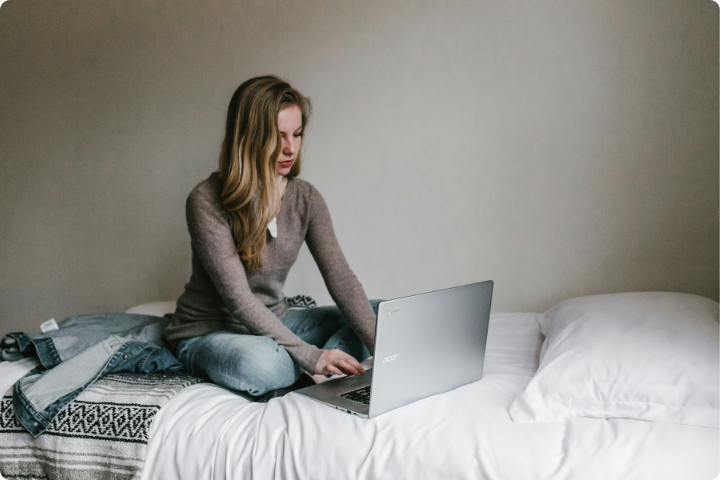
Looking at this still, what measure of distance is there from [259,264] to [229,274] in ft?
0.42

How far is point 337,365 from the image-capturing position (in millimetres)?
1250

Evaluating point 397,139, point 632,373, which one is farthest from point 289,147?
point 632,373

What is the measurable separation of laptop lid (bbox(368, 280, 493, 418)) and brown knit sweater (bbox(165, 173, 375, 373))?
311mm

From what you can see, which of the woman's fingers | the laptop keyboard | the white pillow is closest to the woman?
the woman's fingers

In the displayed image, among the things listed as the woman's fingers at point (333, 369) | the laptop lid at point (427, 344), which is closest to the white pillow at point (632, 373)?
the laptop lid at point (427, 344)

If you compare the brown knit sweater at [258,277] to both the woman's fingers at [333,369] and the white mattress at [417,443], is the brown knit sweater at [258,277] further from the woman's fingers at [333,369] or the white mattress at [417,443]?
the white mattress at [417,443]

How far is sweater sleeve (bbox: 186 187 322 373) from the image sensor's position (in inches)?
52.1

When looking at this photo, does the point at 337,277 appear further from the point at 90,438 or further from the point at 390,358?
the point at 90,438

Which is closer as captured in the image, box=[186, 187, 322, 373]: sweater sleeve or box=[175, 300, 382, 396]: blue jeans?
box=[175, 300, 382, 396]: blue jeans

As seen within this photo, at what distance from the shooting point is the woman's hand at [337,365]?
1241 millimetres

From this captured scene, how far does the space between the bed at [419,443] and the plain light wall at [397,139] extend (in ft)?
2.96

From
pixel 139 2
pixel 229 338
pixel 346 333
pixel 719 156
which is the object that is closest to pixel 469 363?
pixel 346 333

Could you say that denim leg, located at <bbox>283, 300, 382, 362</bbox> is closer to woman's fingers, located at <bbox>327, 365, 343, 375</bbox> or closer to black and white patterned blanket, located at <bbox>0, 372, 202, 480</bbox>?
woman's fingers, located at <bbox>327, 365, 343, 375</bbox>

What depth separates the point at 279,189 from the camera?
152cm
